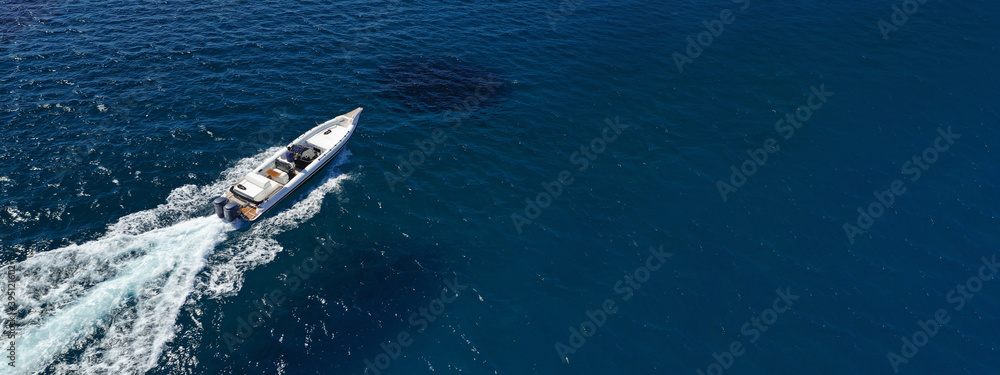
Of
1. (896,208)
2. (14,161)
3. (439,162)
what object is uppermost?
(14,161)

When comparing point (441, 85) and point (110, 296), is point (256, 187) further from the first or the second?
point (441, 85)

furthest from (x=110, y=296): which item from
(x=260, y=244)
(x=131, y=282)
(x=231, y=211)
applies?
(x=260, y=244)

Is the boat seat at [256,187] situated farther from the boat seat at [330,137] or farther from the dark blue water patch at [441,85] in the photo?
the dark blue water patch at [441,85]

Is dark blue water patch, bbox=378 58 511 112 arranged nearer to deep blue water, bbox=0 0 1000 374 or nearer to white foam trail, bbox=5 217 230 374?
Answer: deep blue water, bbox=0 0 1000 374

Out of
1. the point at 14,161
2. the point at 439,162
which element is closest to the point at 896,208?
the point at 439,162

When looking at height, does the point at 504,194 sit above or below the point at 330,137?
below

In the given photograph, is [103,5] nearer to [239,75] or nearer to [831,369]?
[239,75]

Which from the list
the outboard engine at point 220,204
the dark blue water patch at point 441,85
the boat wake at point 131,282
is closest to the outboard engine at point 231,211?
the outboard engine at point 220,204

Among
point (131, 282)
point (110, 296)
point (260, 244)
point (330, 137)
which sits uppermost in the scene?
point (330, 137)
